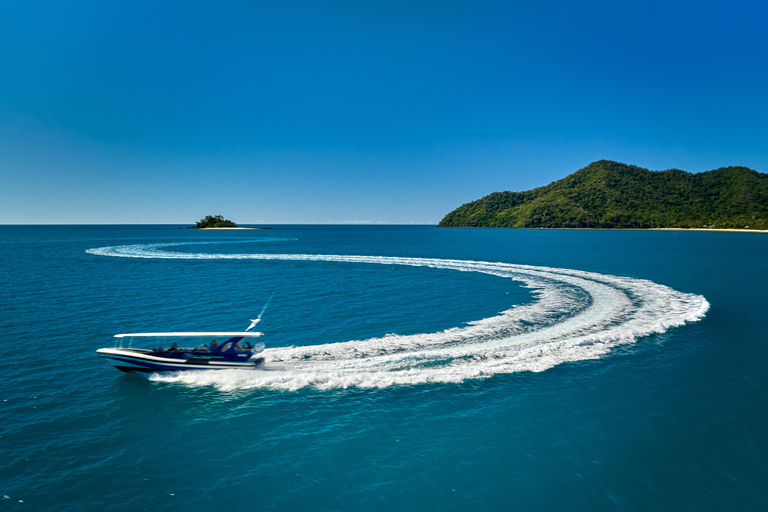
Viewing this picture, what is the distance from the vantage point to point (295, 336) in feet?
105

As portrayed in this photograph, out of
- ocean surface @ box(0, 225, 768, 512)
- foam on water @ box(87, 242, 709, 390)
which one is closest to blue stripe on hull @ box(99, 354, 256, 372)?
foam on water @ box(87, 242, 709, 390)

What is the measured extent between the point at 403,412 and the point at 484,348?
1058cm

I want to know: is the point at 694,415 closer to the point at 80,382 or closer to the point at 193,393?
the point at 193,393

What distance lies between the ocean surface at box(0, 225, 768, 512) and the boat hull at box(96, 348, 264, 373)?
64 centimetres

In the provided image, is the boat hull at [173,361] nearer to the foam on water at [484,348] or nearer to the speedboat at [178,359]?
the speedboat at [178,359]

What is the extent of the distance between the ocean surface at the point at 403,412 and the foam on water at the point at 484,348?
0.19 metres

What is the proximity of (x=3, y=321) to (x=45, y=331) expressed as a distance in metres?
7.70

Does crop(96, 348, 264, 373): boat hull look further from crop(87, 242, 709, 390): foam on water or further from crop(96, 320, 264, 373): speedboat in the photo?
crop(87, 242, 709, 390): foam on water

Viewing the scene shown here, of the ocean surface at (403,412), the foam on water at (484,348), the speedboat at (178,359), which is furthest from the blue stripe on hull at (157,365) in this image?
the ocean surface at (403,412)

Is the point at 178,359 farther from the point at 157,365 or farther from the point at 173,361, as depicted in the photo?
the point at 157,365

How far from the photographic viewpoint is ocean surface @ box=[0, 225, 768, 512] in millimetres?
14773

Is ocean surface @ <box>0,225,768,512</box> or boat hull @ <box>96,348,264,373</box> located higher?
boat hull @ <box>96,348,264,373</box>

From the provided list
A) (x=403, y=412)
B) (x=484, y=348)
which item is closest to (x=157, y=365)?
(x=403, y=412)

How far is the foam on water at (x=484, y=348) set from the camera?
2392 centimetres
